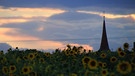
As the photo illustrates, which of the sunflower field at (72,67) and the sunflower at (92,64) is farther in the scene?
the sunflower at (92,64)

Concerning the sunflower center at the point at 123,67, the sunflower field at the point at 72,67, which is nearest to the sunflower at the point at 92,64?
the sunflower field at the point at 72,67

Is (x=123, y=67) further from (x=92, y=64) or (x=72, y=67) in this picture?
(x=72, y=67)

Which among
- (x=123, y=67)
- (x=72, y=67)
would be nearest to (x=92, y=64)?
(x=123, y=67)

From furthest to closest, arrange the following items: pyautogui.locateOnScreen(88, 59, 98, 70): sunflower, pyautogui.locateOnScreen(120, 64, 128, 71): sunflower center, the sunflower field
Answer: pyautogui.locateOnScreen(88, 59, 98, 70): sunflower → the sunflower field → pyautogui.locateOnScreen(120, 64, 128, 71): sunflower center

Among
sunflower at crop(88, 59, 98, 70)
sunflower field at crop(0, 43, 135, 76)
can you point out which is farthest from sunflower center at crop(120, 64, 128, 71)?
sunflower at crop(88, 59, 98, 70)

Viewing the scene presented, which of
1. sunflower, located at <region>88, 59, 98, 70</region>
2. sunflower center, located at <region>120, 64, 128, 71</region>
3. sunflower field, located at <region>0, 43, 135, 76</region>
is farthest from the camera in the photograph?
sunflower, located at <region>88, 59, 98, 70</region>

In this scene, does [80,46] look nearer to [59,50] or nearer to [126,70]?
[59,50]

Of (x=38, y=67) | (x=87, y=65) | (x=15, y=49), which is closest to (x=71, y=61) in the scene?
(x=38, y=67)

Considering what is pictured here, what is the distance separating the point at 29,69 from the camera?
11344 millimetres

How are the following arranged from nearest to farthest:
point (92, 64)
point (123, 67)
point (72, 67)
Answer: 1. point (123, 67)
2. point (92, 64)
3. point (72, 67)

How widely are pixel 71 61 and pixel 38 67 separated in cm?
341

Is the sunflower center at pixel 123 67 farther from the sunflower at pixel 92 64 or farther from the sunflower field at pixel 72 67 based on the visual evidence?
the sunflower at pixel 92 64

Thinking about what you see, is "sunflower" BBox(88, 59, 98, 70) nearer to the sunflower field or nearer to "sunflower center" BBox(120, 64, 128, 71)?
the sunflower field

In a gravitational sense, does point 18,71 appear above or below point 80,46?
below
